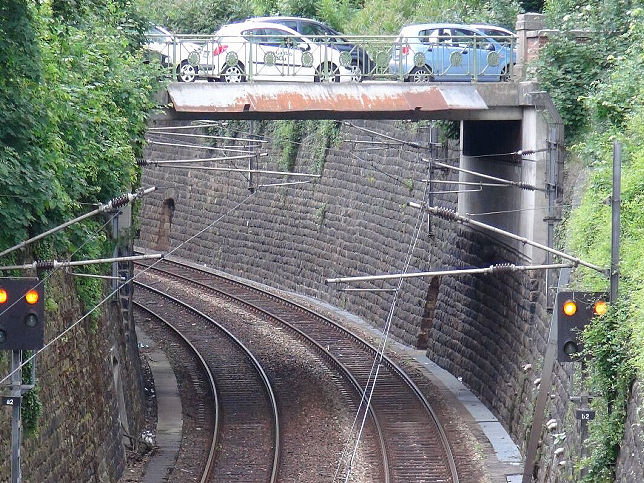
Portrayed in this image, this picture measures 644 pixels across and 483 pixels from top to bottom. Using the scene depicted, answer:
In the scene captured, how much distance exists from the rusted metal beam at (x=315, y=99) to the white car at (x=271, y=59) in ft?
1.01

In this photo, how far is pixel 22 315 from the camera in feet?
38.7

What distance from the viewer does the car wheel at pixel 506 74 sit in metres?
22.1

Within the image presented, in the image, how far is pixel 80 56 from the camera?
1783cm

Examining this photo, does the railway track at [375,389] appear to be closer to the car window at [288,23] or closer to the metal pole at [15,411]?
the metal pole at [15,411]

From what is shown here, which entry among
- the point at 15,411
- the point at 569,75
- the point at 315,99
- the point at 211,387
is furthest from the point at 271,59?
the point at 15,411

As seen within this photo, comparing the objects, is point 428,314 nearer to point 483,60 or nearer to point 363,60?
point 483,60

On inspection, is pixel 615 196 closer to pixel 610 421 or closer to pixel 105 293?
pixel 610 421

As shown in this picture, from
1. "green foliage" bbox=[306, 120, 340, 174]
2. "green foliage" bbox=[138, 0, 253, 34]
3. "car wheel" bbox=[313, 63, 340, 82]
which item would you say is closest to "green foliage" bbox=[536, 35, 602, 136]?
"car wheel" bbox=[313, 63, 340, 82]

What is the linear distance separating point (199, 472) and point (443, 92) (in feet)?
25.9

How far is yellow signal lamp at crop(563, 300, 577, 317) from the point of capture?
1291 centimetres

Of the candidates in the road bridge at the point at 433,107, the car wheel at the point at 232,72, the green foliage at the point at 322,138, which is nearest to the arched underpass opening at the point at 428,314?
the road bridge at the point at 433,107

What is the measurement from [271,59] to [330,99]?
1.45 meters

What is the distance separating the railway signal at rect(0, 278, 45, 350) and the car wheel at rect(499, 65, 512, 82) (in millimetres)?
12449

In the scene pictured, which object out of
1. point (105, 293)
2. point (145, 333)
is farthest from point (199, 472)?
point (145, 333)
